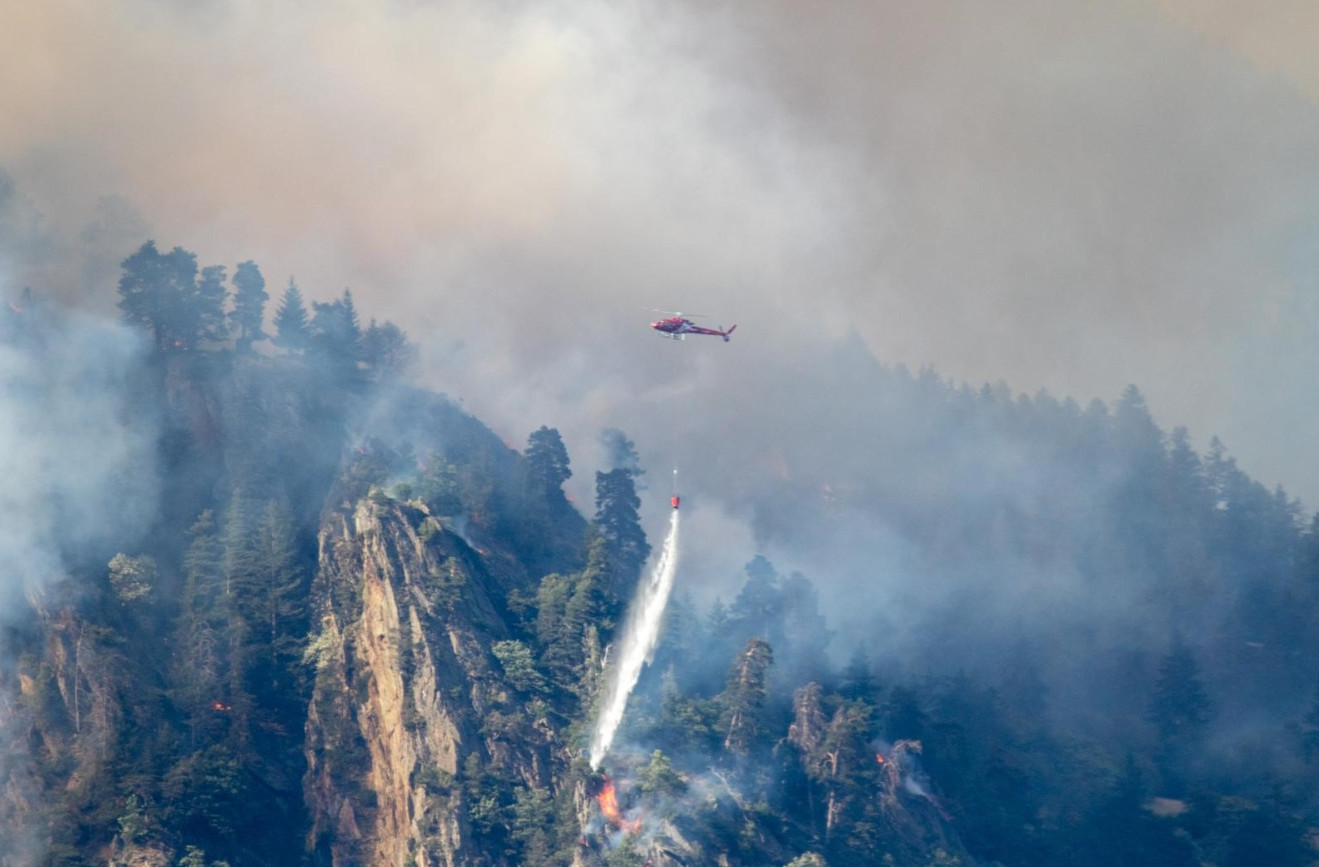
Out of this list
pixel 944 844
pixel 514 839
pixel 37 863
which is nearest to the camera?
pixel 37 863

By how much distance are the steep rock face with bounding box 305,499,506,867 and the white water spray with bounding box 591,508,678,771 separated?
12.2 meters

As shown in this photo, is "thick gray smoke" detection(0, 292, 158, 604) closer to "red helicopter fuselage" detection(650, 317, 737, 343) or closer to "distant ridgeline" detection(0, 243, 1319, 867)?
"distant ridgeline" detection(0, 243, 1319, 867)

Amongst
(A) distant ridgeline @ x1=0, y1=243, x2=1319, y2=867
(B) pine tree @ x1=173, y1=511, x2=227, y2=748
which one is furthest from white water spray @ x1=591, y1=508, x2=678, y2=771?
(B) pine tree @ x1=173, y1=511, x2=227, y2=748

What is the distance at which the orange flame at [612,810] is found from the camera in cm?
16838

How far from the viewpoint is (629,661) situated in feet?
609

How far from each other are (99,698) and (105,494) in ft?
91.0

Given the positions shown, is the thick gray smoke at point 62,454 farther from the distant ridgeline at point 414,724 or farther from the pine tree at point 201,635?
the pine tree at point 201,635

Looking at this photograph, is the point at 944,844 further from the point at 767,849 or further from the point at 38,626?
the point at 38,626

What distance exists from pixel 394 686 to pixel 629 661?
2572cm

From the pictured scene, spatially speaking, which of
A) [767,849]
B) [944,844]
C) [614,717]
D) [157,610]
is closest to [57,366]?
[157,610]

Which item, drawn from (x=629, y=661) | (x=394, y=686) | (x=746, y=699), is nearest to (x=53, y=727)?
(x=394, y=686)

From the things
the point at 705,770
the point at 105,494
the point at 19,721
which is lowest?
the point at 19,721

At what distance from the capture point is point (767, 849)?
171 meters

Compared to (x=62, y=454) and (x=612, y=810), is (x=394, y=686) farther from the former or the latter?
(x=62, y=454)
